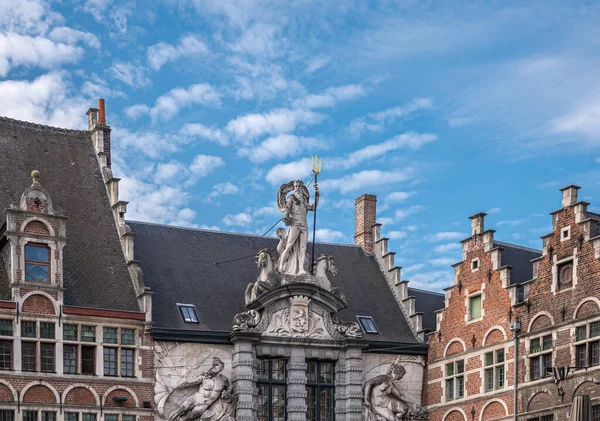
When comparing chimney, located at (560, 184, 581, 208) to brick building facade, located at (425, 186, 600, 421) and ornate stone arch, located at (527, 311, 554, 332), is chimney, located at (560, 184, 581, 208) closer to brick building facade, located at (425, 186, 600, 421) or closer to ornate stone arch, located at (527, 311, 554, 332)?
brick building facade, located at (425, 186, 600, 421)

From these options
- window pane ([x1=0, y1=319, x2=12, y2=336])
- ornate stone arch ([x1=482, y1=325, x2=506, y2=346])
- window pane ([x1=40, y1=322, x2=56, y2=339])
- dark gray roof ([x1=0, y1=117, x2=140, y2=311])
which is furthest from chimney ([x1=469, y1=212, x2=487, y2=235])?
window pane ([x1=0, y1=319, x2=12, y2=336])

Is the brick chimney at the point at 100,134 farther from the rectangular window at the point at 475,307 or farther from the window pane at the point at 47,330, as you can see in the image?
the rectangular window at the point at 475,307

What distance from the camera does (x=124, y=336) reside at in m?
39.9

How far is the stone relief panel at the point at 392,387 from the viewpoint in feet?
139

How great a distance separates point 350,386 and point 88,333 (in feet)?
28.1

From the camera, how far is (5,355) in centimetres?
3794

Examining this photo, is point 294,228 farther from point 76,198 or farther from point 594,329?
point 594,329

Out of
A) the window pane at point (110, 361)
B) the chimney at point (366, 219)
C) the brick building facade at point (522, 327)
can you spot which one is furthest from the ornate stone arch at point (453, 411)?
the window pane at point (110, 361)

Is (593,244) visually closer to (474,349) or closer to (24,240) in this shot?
(474,349)

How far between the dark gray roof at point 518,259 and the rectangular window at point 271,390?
25.5 ft

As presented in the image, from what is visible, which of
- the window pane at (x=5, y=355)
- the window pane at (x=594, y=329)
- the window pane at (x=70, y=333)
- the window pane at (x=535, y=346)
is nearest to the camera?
the window pane at (x=594, y=329)

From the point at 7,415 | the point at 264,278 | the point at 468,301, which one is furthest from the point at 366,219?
the point at 7,415

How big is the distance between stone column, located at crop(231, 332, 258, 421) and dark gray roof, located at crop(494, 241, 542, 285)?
8.33 metres

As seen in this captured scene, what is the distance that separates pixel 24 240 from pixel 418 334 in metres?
13.7
